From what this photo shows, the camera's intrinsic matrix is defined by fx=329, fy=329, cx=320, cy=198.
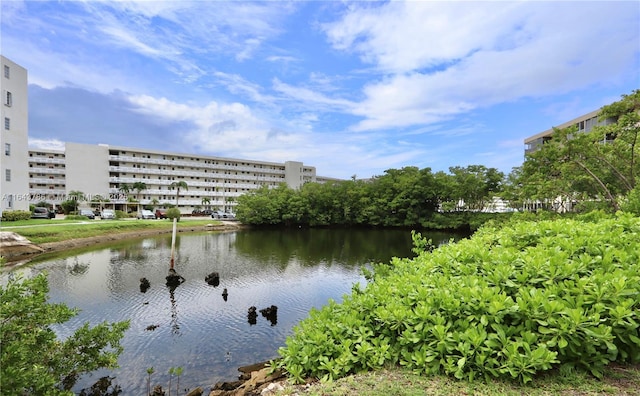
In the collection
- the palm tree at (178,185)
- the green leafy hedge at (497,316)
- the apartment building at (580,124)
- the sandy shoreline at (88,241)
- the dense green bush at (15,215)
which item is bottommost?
the sandy shoreline at (88,241)

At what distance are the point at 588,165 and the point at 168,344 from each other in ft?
61.1

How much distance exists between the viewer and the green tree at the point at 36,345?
3855 millimetres

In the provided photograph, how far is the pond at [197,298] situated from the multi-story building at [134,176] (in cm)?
3857

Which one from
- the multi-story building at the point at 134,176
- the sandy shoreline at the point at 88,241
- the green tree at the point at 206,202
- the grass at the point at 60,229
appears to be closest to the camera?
the sandy shoreline at the point at 88,241

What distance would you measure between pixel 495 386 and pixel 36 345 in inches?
231

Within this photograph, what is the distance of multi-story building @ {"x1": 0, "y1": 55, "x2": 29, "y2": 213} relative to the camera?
92.7 feet

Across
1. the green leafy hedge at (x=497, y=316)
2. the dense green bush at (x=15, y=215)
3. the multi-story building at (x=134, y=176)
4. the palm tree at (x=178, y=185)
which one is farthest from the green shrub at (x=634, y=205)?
the multi-story building at (x=134, y=176)

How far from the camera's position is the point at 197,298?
13695mm

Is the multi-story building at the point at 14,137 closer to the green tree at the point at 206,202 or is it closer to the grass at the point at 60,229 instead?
the grass at the point at 60,229

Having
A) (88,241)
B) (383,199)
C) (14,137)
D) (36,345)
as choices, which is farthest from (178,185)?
(36,345)

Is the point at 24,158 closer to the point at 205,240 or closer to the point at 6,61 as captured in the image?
the point at 6,61

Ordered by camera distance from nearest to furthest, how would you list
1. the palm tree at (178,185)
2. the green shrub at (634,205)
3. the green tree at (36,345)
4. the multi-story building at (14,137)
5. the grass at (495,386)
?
the grass at (495,386)
the green tree at (36,345)
the green shrub at (634,205)
the multi-story building at (14,137)
the palm tree at (178,185)

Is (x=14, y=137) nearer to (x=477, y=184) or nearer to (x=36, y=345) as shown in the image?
(x=36, y=345)

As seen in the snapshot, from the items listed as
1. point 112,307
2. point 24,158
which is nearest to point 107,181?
point 24,158
